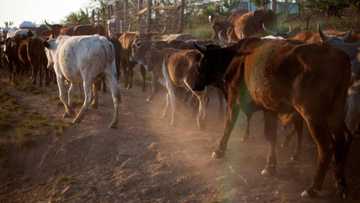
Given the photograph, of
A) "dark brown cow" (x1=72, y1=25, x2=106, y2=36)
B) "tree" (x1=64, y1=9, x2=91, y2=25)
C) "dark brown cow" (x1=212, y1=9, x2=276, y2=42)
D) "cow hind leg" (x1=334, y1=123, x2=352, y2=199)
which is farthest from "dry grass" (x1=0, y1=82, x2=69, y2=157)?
"tree" (x1=64, y1=9, x2=91, y2=25)

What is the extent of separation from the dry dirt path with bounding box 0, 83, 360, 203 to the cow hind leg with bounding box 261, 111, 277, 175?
0.52ft

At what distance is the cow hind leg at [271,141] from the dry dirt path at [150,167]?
158 millimetres

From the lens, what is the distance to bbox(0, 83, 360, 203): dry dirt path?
21.9 feet

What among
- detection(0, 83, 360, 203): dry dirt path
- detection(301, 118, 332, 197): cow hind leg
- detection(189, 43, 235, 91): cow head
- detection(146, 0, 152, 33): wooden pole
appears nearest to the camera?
detection(301, 118, 332, 197): cow hind leg

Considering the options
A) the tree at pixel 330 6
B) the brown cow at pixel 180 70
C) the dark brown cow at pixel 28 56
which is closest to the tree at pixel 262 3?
the tree at pixel 330 6

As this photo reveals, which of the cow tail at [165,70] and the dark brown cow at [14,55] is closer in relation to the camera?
the cow tail at [165,70]

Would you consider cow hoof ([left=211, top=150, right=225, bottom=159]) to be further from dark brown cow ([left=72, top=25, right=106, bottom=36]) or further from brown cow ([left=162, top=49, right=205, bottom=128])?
dark brown cow ([left=72, top=25, right=106, bottom=36])

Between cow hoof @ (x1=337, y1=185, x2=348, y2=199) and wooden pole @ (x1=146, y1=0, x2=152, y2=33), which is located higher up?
wooden pole @ (x1=146, y1=0, x2=152, y2=33)

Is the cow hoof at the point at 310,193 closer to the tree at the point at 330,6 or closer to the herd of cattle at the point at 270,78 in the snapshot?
the herd of cattle at the point at 270,78

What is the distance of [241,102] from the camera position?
755 cm

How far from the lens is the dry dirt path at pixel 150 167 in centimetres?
666

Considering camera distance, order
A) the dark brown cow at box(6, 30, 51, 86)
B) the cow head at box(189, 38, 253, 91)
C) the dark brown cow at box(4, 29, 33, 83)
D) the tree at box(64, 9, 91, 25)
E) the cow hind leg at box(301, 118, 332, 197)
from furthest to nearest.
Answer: the tree at box(64, 9, 91, 25) < the dark brown cow at box(4, 29, 33, 83) < the dark brown cow at box(6, 30, 51, 86) < the cow head at box(189, 38, 253, 91) < the cow hind leg at box(301, 118, 332, 197)

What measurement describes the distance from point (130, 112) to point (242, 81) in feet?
16.3

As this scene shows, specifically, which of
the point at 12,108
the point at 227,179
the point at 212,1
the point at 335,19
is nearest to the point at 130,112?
the point at 12,108
